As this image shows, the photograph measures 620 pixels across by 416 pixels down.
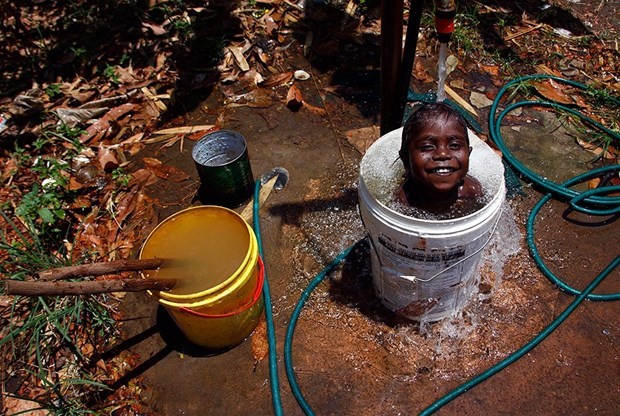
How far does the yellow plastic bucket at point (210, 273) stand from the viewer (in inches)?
114

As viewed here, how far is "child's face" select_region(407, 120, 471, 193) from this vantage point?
8.13 feet

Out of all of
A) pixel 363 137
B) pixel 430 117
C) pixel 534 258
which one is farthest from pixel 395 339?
pixel 363 137

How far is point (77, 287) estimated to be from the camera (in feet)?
7.77

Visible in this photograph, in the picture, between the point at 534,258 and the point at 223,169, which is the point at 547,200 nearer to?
the point at 534,258

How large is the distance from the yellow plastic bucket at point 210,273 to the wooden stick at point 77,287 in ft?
0.50

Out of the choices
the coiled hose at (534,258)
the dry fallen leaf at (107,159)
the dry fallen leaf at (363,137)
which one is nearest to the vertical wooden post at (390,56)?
the dry fallen leaf at (363,137)

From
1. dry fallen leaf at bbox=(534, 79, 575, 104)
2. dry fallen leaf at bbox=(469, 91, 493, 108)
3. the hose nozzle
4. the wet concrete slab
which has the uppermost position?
the hose nozzle

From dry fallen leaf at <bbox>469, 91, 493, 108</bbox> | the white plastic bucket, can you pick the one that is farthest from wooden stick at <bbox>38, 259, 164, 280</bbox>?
dry fallen leaf at <bbox>469, 91, 493, 108</bbox>

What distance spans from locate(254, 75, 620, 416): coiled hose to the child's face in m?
1.39

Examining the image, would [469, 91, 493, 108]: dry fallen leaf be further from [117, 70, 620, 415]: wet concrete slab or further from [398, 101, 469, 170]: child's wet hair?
[398, 101, 469, 170]: child's wet hair

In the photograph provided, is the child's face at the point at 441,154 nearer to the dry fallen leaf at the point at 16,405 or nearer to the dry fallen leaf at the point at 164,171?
the dry fallen leaf at the point at 164,171

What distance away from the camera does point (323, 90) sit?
5.14 m

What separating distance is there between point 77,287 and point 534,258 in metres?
3.17

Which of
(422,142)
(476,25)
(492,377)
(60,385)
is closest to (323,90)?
(476,25)
